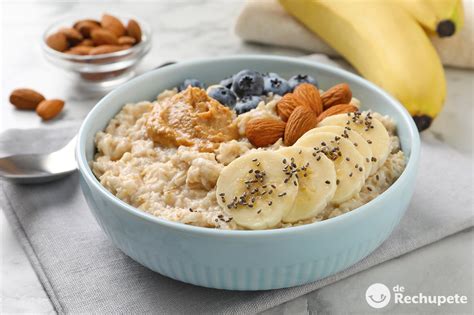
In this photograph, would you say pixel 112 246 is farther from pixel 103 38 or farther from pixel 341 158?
pixel 103 38

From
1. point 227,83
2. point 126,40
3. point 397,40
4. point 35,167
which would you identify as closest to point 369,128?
point 227,83

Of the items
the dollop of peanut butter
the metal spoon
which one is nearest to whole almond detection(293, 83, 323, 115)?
the dollop of peanut butter

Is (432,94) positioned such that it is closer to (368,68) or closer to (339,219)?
(368,68)

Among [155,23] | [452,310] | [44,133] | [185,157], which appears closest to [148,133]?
[185,157]

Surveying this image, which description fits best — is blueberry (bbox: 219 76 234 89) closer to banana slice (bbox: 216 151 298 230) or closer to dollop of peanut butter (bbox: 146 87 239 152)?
dollop of peanut butter (bbox: 146 87 239 152)

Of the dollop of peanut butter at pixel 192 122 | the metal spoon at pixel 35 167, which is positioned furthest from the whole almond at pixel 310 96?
the metal spoon at pixel 35 167

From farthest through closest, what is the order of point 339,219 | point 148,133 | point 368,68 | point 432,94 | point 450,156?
point 368,68
point 432,94
point 450,156
point 148,133
point 339,219

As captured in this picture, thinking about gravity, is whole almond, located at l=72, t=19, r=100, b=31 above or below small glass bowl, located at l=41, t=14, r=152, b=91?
above
